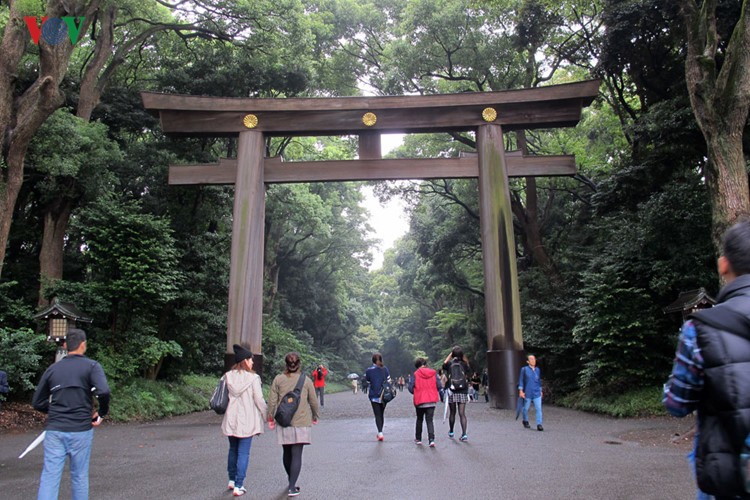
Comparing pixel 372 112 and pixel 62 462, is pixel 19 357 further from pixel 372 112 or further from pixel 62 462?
pixel 372 112

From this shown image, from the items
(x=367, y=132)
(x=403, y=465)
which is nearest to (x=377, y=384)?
(x=403, y=465)

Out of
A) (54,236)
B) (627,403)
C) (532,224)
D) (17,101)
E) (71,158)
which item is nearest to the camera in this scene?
(17,101)

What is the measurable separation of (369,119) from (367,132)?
34cm

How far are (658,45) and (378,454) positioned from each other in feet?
47.7

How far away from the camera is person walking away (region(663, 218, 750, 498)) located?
221 cm

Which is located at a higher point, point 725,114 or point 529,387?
point 725,114

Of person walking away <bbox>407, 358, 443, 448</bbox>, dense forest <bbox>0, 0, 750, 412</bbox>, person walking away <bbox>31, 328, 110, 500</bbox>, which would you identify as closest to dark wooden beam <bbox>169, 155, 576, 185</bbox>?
dense forest <bbox>0, 0, 750, 412</bbox>

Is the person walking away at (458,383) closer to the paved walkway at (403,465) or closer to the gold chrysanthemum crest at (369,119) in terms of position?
the paved walkway at (403,465)

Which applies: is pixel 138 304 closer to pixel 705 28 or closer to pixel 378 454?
pixel 378 454

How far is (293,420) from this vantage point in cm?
575

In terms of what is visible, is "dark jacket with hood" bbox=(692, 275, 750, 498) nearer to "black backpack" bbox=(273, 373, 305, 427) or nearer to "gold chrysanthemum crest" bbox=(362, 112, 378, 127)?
"black backpack" bbox=(273, 373, 305, 427)

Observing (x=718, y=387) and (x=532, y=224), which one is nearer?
(x=718, y=387)

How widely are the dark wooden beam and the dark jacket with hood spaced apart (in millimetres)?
11300

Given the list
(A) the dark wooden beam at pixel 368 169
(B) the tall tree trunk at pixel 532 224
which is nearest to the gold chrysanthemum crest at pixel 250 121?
(A) the dark wooden beam at pixel 368 169
